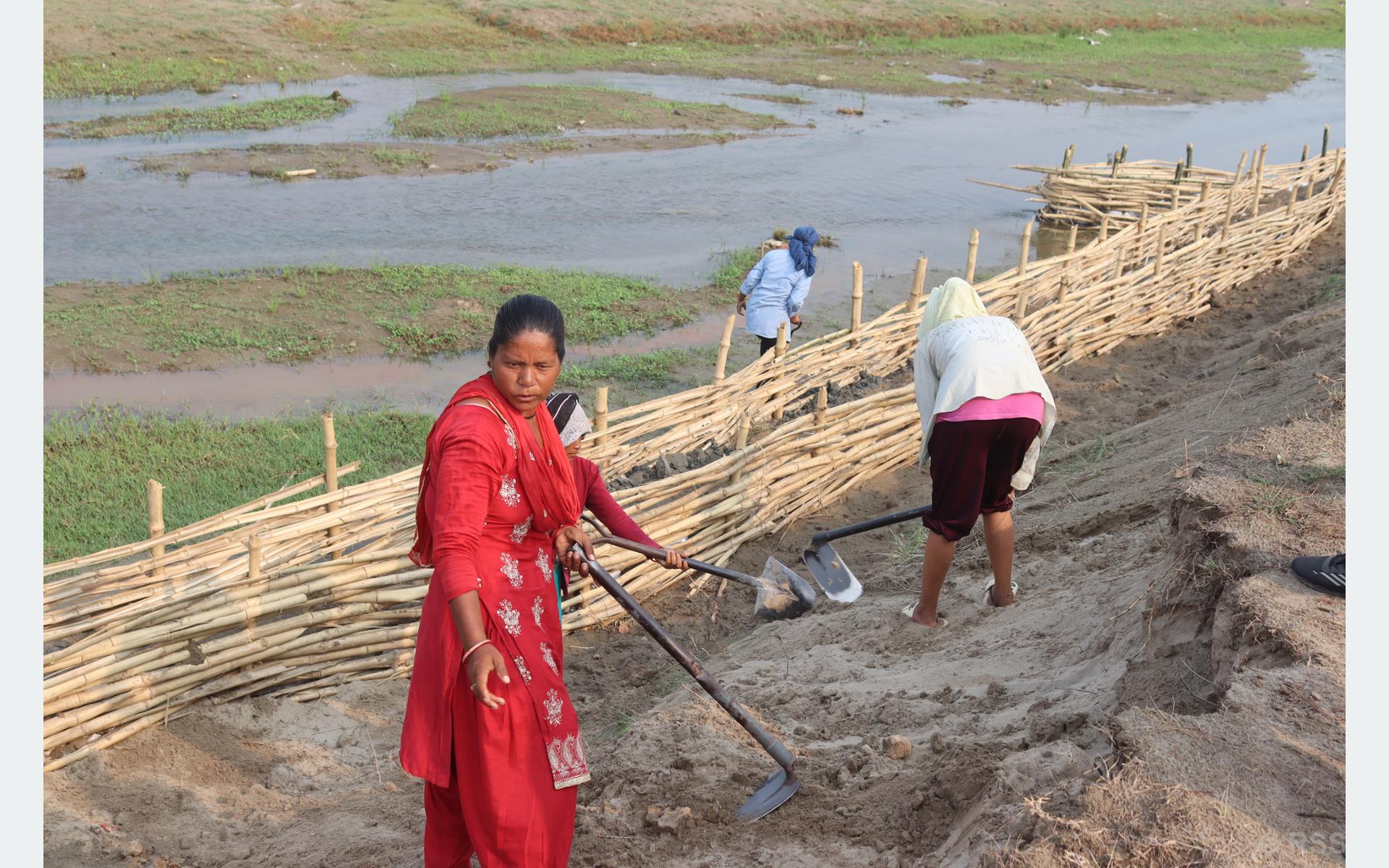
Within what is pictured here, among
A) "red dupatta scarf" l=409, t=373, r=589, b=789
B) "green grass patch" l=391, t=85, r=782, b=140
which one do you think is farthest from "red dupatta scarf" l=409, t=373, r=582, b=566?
"green grass patch" l=391, t=85, r=782, b=140

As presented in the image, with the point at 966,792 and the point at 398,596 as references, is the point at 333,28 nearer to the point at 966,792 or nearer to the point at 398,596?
the point at 398,596

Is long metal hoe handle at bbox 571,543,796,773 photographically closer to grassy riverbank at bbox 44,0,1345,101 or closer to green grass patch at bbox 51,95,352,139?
green grass patch at bbox 51,95,352,139

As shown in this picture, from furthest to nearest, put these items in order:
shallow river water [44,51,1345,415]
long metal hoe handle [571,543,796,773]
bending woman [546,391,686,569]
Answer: shallow river water [44,51,1345,415]
bending woman [546,391,686,569]
long metal hoe handle [571,543,796,773]

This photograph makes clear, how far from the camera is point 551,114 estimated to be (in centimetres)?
1639

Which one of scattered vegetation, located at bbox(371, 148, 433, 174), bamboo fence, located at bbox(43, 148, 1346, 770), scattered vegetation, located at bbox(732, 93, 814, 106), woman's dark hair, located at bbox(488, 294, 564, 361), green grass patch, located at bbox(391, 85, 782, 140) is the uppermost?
scattered vegetation, located at bbox(732, 93, 814, 106)

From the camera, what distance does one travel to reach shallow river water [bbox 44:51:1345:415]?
902 cm

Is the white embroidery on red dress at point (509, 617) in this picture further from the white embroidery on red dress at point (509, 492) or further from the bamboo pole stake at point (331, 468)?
the bamboo pole stake at point (331, 468)

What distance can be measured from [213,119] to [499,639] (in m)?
14.6

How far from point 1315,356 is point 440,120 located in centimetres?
1270

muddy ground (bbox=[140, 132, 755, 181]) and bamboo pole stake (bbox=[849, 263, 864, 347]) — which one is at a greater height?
muddy ground (bbox=[140, 132, 755, 181])

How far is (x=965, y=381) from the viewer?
10.8 feet

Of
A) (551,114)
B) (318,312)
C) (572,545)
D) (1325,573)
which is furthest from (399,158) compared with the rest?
(1325,573)

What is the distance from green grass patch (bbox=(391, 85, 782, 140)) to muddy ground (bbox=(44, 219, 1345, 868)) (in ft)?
39.6

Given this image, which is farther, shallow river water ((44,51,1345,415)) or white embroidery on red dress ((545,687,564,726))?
shallow river water ((44,51,1345,415))
